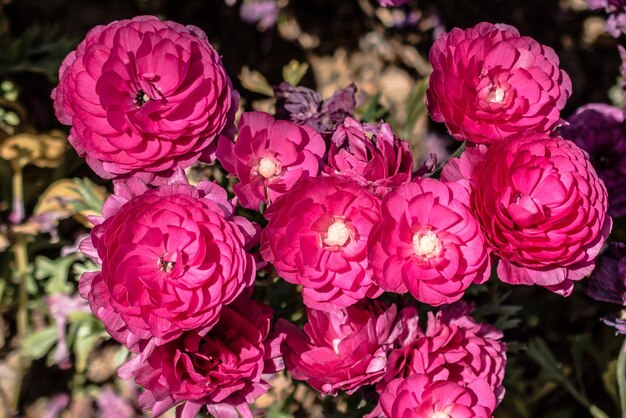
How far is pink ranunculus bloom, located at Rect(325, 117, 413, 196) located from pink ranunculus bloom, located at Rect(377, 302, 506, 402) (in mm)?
226

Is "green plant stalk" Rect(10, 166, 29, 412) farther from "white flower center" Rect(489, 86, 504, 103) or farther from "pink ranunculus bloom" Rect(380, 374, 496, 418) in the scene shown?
"white flower center" Rect(489, 86, 504, 103)

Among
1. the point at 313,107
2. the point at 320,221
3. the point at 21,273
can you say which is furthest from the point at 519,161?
the point at 21,273

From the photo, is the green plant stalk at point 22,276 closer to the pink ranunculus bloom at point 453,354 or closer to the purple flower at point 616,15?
the pink ranunculus bloom at point 453,354

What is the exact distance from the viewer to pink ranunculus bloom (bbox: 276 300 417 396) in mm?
997

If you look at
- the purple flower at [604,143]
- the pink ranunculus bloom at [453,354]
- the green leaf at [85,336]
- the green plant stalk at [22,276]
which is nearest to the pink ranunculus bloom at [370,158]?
the pink ranunculus bloom at [453,354]

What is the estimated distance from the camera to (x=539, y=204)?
0.92 m

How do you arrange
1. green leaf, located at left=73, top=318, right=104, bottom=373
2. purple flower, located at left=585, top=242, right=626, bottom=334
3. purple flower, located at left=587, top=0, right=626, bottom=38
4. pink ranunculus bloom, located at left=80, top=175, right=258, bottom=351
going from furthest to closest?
green leaf, located at left=73, top=318, right=104, bottom=373, purple flower, located at left=587, top=0, right=626, bottom=38, purple flower, located at left=585, top=242, right=626, bottom=334, pink ranunculus bloom, located at left=80, top=175, right=258, bottom=351

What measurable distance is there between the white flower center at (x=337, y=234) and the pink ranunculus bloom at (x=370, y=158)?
7 cm

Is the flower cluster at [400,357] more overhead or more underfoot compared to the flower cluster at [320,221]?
more underfoot

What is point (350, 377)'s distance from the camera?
1.00 meters

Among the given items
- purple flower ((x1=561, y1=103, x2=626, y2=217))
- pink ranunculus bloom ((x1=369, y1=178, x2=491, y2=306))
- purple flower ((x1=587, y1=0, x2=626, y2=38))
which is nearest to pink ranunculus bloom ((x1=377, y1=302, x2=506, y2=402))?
pink ranunculus bloom ((x1=369, y1=178, x2=491, y2=306))

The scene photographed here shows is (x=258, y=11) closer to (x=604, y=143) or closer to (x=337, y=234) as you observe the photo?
(x=604, y=143)

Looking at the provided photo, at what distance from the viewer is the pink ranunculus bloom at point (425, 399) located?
97 centimetres

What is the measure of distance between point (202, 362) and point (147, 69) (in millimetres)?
429
